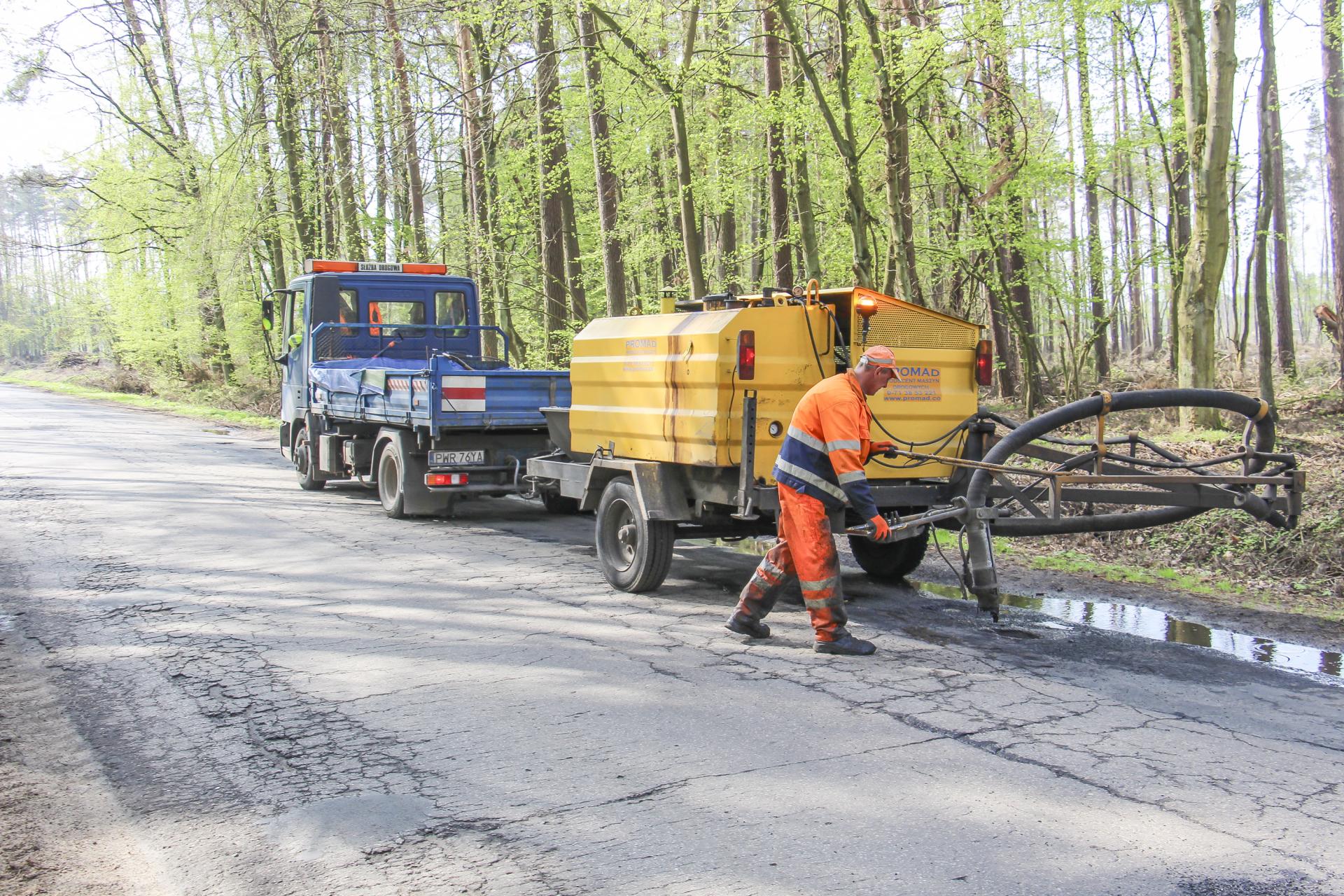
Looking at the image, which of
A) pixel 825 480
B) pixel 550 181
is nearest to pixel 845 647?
pixel 825 480

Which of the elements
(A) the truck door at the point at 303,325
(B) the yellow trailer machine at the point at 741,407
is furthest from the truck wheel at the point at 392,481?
(B) the yellow trailer machine at the point at 741,407

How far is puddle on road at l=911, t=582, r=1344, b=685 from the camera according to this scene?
6102mm

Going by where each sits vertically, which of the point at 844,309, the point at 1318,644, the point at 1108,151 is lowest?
the point at 1318,644

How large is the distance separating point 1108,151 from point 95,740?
16.1m

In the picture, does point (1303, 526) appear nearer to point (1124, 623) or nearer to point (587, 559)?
point (1124, 623)

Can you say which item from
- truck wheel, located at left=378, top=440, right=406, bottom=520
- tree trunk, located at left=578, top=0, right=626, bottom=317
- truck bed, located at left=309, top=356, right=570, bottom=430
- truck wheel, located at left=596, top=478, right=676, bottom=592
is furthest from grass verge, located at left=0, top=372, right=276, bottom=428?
truck wheel, located at left=596, top=478, right=676, bottom=592

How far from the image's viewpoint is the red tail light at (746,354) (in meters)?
6.89

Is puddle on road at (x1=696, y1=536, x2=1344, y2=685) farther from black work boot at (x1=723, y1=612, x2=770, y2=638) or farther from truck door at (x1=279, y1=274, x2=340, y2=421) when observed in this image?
truck door at (x1=279, y1=274, x2=340, y2=421)

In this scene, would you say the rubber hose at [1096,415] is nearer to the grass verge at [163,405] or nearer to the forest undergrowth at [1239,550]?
the forest undergrowth at [1239,550]

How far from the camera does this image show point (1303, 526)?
875 cm

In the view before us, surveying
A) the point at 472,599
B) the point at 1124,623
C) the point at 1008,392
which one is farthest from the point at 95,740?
the point at 1008,392

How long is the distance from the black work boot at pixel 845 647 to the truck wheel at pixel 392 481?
264 inches

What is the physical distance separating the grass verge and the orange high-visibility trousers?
23.3 m

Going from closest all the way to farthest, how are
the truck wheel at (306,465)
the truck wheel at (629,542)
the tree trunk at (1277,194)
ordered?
1. the truck wheel at (629,542)
2. the truck wheel at (306,465)
3. the tree trunk at (1277,194)
